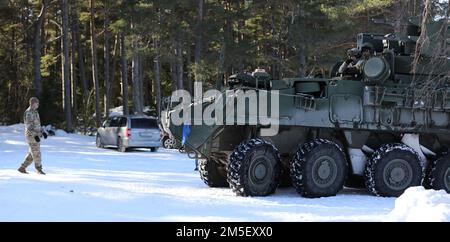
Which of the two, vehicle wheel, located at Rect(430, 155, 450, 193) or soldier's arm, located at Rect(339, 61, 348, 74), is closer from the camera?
vehicle wheel, located at Rect(430, 155, 450, 193)

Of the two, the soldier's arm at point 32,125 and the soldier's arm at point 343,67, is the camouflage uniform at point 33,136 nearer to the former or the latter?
the soldier's arm at point 32,125

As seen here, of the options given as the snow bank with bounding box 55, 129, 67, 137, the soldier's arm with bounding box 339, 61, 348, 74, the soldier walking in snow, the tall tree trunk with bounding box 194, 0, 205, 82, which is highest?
the tall tree trunk with bounding box 194, 0, 205, 82

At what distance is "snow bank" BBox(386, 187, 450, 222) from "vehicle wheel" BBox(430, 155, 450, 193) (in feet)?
11.6

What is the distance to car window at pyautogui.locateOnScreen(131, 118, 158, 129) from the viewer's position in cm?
2550

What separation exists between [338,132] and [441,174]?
2.26 m

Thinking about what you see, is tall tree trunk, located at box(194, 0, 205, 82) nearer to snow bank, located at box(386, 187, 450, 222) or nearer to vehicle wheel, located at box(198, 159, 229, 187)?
vehicle wheel, located at box(198, 159, 229, 187)

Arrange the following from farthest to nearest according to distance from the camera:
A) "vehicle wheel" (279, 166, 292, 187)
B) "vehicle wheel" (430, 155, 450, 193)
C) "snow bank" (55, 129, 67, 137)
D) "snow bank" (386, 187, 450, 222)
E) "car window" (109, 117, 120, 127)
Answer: "snow bank" (55, 129, 67, 137) → "car window" (109, 117, 120, 127) → "vehicle wheel" (279, 166, 292, 187) → "vehicle wheel" (430, 155, 450, 193) → "snow bank" (386, 187, 450, 222)

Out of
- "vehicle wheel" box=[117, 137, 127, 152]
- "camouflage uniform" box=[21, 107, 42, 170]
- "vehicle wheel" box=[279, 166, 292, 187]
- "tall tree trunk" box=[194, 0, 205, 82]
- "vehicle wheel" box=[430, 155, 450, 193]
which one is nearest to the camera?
"vehicle wheel" box=[430, 155, 450, 193]

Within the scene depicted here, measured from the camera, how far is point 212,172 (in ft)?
43.7

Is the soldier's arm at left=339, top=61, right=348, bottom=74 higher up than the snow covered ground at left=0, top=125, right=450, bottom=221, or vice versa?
the soldier's arm at left=339, top=61, right=348, bottom=74

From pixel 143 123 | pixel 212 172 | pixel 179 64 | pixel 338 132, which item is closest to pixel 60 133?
pixel 179 64

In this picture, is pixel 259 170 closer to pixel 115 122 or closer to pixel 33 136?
pixel 33 136

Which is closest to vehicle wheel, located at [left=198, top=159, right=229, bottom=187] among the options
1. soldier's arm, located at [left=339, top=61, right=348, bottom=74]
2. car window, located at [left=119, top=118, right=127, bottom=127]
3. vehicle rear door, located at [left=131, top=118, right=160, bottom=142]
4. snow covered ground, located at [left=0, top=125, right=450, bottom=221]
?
snow covered ground, located at [left=0, top=125, right=450, bottom=221]
